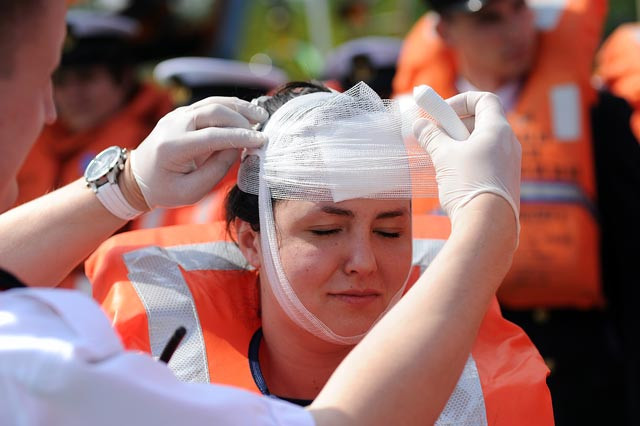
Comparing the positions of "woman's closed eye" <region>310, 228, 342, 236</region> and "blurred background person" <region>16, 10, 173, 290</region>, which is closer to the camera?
"woman's closed eye" <region>310, 228, 342, 236</region>

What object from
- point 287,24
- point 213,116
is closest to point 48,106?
point 213,116

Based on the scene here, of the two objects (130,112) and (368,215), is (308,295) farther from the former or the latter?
(130,112)

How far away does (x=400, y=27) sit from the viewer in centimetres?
670

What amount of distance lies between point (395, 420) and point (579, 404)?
2461 millimetres

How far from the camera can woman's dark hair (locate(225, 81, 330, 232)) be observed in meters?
2.25

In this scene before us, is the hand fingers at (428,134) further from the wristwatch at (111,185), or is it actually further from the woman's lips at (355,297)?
the wristwatch at (111,185)

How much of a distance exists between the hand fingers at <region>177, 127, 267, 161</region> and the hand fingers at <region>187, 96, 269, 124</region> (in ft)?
0.30

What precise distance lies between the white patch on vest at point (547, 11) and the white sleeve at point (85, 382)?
2.96 meters

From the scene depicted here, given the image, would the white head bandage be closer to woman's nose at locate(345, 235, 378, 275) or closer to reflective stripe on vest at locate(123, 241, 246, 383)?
woman's nose at locate(345, 235, 378, 275)

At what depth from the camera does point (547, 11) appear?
4.04m

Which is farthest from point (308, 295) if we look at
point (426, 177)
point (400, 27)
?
point (400, 27)

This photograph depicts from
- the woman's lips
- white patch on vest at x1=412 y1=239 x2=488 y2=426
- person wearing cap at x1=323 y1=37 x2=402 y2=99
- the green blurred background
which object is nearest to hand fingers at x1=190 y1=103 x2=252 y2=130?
the woman's lips

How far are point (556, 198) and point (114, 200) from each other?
1.93 meters

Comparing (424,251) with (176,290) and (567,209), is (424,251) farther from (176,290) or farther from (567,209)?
(567,209)
